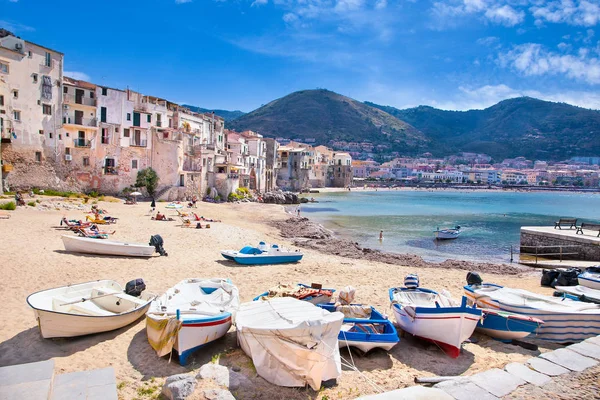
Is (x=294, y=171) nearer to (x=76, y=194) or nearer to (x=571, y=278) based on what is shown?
(x=76, y=194)

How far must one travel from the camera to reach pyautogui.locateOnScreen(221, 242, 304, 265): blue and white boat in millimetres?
15766

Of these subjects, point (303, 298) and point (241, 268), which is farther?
point (241, 268)

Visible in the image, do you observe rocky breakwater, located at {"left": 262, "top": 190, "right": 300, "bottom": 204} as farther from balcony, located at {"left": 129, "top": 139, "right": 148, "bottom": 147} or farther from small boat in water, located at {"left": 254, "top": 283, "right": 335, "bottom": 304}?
small boat in water, located at {"left": 254, "top": 283, "right": 335, "bottom": 304}

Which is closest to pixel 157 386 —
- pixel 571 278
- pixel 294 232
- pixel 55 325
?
pixel 55 325

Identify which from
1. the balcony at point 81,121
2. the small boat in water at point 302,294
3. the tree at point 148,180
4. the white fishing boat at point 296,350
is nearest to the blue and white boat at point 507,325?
the small boat in water at point 302,294

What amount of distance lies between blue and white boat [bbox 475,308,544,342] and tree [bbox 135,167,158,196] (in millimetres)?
34918

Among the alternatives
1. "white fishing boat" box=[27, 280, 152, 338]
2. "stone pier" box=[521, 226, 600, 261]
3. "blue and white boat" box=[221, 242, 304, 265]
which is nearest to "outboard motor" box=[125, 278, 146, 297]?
"white fishing boat" box=[27, 280, 152, 338]

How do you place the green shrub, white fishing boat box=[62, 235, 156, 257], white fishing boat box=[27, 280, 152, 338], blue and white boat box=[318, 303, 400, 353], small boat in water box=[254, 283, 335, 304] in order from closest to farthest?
white fishing boat box=[27, 280, 152, 338]
blue and white boat box=[318, 303, 400, 353]
small boat in water box=[254, 283, 335, 304]
white fishing boat box=[62, 235, 156, 257]
the green shrub

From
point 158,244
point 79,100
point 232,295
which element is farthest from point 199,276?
point 79,100

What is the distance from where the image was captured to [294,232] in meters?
29.0

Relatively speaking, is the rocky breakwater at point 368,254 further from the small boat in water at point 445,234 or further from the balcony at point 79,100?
the balcony at point 79,100

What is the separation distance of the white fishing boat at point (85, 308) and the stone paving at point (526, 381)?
6.02 m

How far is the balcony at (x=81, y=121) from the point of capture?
33.8 meters

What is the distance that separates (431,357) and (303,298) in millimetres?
3317
